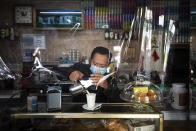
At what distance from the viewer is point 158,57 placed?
6.81 ft

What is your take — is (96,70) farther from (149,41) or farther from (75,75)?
(149,41)

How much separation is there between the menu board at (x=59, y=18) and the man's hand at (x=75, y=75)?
0.47 metres

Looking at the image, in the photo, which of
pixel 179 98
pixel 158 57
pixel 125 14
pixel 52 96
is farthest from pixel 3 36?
pixel 179 98

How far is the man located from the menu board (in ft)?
1.11

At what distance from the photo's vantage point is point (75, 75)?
1.92 metres

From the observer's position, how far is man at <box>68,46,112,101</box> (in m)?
1.92

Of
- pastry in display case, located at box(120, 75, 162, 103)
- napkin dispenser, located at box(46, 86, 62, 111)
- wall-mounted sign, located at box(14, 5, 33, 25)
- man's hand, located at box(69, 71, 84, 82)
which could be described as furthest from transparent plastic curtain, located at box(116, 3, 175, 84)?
wall-mounted sign, located at box(14, 5, 33, 25)

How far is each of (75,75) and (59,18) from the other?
61 cm

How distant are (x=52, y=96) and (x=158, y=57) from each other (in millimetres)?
1258

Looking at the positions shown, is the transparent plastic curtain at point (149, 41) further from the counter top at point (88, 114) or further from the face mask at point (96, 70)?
the counter top at point (88, 114)

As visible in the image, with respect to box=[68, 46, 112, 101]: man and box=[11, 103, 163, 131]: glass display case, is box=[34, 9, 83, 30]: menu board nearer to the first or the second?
box=[68, 46, 112, 101]: man

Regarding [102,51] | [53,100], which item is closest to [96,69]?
[102,51]

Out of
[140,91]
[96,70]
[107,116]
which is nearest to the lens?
[107,116]

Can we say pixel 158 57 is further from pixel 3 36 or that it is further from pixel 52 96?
pixel 3 36
